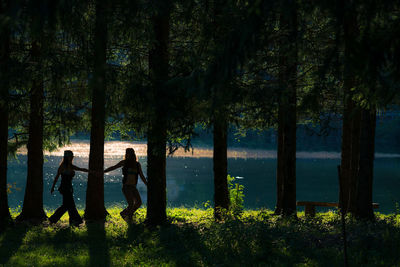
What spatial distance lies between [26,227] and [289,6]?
29.9 feet

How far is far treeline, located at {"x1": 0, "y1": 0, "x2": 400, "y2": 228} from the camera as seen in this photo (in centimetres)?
596

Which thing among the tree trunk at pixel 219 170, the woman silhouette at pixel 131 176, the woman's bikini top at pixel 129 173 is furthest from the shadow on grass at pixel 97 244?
the tree trunk at pixel 219 170

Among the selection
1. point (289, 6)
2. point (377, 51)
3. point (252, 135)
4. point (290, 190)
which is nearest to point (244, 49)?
point (289, 6)

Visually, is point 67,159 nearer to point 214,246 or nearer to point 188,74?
point 188,74

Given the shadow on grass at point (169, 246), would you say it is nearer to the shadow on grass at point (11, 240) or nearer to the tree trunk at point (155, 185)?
the tree trunk at point (155, 185)

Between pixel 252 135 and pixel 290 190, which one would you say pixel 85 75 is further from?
pixel 252 135

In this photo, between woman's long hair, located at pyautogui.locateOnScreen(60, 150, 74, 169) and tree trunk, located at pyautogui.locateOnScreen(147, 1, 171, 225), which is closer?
tree trunk, located at pyautogui.locateOnScreen(147, 1, 171, 225)

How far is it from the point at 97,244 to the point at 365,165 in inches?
252

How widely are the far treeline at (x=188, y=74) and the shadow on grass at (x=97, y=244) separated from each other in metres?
1.21

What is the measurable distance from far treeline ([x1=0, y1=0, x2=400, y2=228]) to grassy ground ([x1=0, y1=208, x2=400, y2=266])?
1.93 meters

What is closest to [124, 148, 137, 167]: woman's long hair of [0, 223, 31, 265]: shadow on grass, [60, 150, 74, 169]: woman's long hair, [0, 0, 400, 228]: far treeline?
[0, 0, 400, 228]: far treeline

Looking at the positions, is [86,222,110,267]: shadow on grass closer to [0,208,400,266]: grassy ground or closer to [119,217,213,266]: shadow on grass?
[0,208,400,266]: grassy ground

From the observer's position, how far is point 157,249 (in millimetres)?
8570

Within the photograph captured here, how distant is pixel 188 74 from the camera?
10203mm
